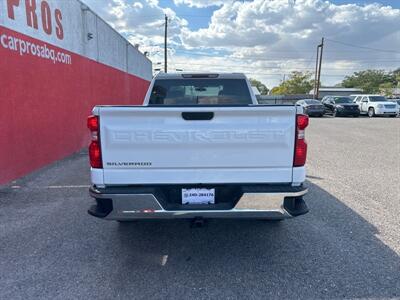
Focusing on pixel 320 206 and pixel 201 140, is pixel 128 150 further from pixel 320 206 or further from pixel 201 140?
pixel 320 206

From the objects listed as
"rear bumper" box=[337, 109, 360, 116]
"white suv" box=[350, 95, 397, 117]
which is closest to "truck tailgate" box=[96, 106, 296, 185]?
"rear bumper" box=[337, 109, 360, 116]

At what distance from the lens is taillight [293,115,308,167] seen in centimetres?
314

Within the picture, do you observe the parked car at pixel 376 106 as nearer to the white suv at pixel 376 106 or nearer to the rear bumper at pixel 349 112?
the white suv at pixel 376 106

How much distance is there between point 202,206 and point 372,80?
109m

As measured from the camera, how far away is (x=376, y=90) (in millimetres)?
91188

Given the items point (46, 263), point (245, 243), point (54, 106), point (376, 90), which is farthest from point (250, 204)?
point (376, 90)

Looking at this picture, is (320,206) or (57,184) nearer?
(320,206)

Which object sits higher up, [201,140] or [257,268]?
[201,140]

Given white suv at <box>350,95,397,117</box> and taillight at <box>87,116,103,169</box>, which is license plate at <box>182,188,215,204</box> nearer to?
taillight at <box>87,116,103,169</box>

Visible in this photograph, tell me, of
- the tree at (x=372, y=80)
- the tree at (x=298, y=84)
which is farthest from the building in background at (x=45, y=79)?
the tree at (x=372, y=80)

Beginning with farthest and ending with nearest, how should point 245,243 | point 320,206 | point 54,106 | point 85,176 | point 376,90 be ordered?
point 376,90, point 54,106, point 85,176, point 320,206, point 245,243

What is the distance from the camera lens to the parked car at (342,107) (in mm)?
27828

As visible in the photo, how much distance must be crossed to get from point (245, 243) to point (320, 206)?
73.2 inches

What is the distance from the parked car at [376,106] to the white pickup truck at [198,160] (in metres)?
27.9
